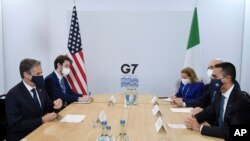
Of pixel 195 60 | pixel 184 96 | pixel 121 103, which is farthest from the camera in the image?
pixel 195 60

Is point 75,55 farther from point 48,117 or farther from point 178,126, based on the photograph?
point 178,126

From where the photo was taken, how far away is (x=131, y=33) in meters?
5.45

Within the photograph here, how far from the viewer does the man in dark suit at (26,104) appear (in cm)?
282

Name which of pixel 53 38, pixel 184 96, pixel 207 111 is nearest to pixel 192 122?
pixel 207 111

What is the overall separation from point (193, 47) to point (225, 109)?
8.32ft

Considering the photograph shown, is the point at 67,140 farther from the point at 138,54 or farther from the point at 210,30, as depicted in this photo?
the point at 210,30

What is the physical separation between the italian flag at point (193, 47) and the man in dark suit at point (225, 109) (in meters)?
2.20

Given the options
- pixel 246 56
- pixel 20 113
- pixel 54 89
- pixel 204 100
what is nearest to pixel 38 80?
pixel 20 113

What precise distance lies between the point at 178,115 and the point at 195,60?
2150mm

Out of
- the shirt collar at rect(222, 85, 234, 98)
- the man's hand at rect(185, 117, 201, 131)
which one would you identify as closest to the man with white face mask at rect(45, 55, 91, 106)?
the man's hand at rect(185, 117, 201, 131)

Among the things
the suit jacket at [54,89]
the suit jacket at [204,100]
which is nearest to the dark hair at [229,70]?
the suit jacket at [204,100]

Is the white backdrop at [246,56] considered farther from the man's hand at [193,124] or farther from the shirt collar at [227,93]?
the man's hand at [193,124]

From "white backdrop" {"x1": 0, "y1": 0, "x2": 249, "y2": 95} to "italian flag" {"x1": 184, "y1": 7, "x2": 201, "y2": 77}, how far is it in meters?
0.18

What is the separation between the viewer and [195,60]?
523cm
